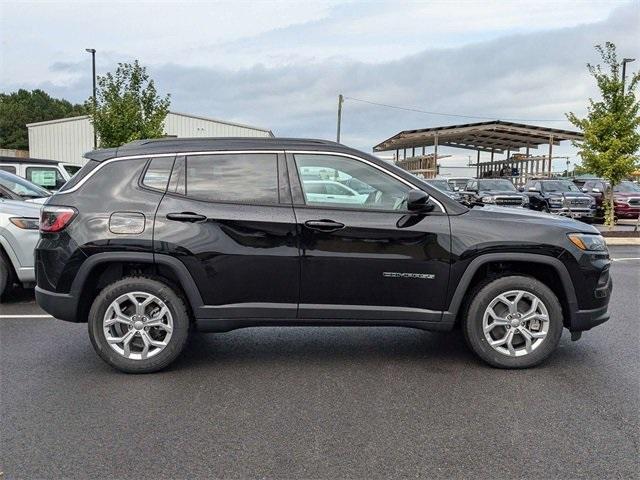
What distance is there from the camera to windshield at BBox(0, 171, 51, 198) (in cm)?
827

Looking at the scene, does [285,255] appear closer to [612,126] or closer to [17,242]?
[17,242]

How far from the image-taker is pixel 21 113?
89312 mm

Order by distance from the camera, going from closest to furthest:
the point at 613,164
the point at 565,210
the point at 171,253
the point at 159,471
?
the point at 159,471 → the point at 171,253 → the point at 613,164 → the point at 565,210

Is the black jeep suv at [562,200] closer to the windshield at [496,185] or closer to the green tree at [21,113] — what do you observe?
the windshield at [496,185]

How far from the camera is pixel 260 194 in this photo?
4.54m

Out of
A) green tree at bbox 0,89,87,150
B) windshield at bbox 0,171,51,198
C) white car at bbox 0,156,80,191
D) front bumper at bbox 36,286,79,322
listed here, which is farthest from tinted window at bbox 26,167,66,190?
green tree at bbox 0,89,87,150

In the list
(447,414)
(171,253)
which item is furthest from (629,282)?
(171,253)

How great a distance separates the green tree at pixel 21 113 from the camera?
3396 inches

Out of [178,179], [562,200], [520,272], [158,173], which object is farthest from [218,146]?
[562,200]

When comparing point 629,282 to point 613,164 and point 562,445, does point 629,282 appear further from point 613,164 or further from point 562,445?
point 613,164

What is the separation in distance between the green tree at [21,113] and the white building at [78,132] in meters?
37.2

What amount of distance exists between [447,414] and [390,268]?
117 cm

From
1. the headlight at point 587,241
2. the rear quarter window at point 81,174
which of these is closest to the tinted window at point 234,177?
the rear quarter window at point 81,174

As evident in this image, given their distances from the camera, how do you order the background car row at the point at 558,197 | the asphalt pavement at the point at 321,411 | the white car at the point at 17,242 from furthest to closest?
the background car row at the point at 558,197, the white car at the point at 17,242, the asphalt pavement at the point at 321,411
